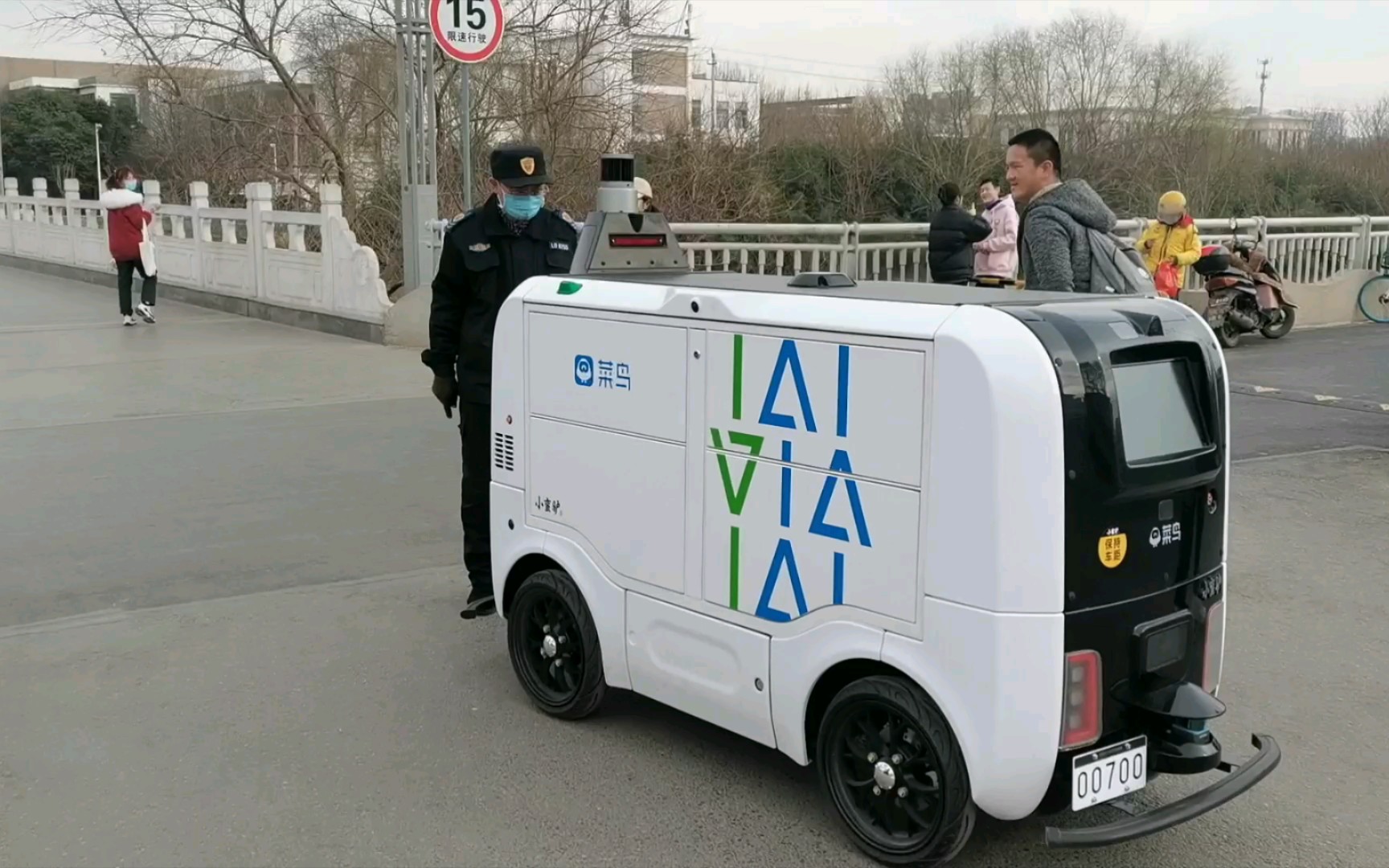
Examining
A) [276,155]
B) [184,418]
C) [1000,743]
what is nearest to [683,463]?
[1000,743]

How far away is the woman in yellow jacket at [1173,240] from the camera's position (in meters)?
11.9

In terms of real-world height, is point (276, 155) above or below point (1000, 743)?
above

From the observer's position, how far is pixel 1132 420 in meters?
3.24

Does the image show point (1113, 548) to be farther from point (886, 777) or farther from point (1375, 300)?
point (1375, 300)

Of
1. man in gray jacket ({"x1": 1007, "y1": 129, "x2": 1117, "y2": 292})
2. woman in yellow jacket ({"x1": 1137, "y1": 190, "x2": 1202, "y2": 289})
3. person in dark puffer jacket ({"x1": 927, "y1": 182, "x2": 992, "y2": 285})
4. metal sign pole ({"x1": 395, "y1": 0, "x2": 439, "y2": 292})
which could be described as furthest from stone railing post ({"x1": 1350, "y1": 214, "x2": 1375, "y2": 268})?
man in gray jacket ({"x1": 1007, "y1": 129, "x2": 1117, "y2": 292})

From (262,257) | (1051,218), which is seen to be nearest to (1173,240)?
(1051,218)


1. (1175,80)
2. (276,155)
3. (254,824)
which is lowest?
(254,824)

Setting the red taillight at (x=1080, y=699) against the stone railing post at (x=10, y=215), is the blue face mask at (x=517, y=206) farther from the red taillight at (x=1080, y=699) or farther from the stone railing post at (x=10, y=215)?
the stone railing post at (x=10, y=215)

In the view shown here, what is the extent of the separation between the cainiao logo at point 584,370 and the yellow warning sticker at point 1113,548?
5.62ft

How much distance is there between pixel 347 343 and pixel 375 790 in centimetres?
1050

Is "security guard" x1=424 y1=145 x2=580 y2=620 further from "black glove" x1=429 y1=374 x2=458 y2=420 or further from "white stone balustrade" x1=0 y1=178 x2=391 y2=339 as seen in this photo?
"white stone balustrade" x1=0 y1=178 x2=391 y2=339

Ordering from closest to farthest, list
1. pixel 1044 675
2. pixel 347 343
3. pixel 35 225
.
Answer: pixel 1044 675 → pixel 347 343 → pixel 35 225

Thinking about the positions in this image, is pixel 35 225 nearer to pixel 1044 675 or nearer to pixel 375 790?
pixel 375 790

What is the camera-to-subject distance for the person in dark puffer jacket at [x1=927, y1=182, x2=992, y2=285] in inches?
440
